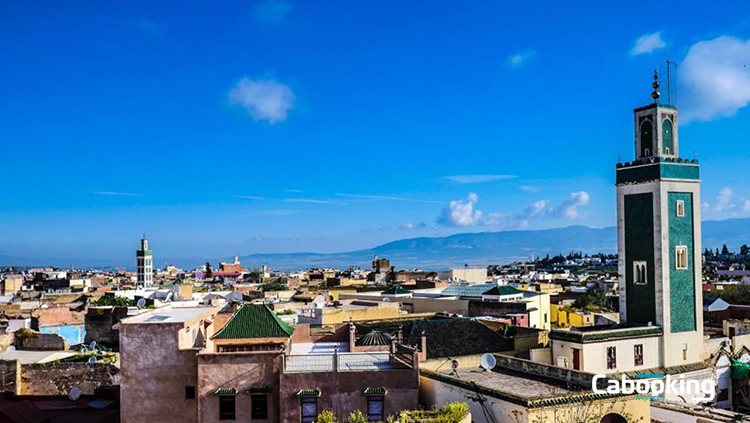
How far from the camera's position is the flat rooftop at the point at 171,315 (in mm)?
20656

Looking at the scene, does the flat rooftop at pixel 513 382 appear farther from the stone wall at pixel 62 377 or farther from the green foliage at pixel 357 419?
the stone wall at pixel 62 377

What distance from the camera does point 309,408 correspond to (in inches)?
744

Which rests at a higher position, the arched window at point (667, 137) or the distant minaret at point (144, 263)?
the arched window at point (667, 137)

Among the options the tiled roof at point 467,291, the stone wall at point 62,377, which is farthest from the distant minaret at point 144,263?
the stone wall at point 62,377

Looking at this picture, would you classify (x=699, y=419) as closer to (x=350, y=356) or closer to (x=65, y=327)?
(x=350, y=356)

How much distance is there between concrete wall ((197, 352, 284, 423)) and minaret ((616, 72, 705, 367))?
18566 mm

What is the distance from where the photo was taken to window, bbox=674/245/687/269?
98.4ft

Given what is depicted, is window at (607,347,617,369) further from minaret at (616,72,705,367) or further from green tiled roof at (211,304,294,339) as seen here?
green tiled roof at (211,304,294,339)

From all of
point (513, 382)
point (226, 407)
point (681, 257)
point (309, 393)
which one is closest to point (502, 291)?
point (681, 257)

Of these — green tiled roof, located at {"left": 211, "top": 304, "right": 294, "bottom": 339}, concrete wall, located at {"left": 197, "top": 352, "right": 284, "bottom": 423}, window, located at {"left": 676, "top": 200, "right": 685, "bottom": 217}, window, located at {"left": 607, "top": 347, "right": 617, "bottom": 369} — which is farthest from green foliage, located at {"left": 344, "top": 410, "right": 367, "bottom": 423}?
window, located at {"left": 676, "top": 200, "right": 685, "bottom": 217}

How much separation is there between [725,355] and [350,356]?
19.5 m

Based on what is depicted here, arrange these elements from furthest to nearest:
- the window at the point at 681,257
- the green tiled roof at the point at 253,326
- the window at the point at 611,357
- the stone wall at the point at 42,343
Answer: the stone wall at the point at 42,343 → the window at the point at 681,257 → the window at the point at 611,357 → the green tiled roof at the point at 253,326

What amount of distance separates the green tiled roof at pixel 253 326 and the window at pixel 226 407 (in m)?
1.89

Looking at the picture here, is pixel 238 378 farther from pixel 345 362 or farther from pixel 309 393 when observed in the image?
pixel 345 362
